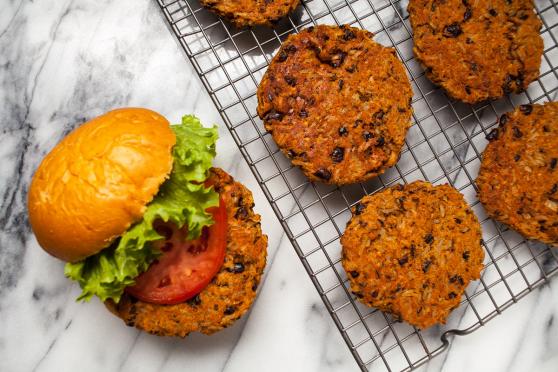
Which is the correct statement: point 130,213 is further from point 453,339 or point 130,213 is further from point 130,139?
point 453,339

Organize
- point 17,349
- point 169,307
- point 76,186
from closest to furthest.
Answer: point 76,186 < point 169,307 < point 17,349

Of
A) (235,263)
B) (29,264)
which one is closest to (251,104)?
(235,263)

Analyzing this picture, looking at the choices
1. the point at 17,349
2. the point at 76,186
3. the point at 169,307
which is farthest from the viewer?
the point at 17,349

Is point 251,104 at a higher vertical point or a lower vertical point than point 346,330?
higher

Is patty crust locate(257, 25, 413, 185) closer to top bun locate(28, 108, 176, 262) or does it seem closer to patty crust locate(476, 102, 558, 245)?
patty crust locate(476, 102, 558, 245)

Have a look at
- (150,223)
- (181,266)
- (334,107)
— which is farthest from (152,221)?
(334,107)

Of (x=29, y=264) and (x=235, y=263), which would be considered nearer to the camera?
(x=235, y=263)

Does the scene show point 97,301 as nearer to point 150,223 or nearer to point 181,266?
point 181,266
